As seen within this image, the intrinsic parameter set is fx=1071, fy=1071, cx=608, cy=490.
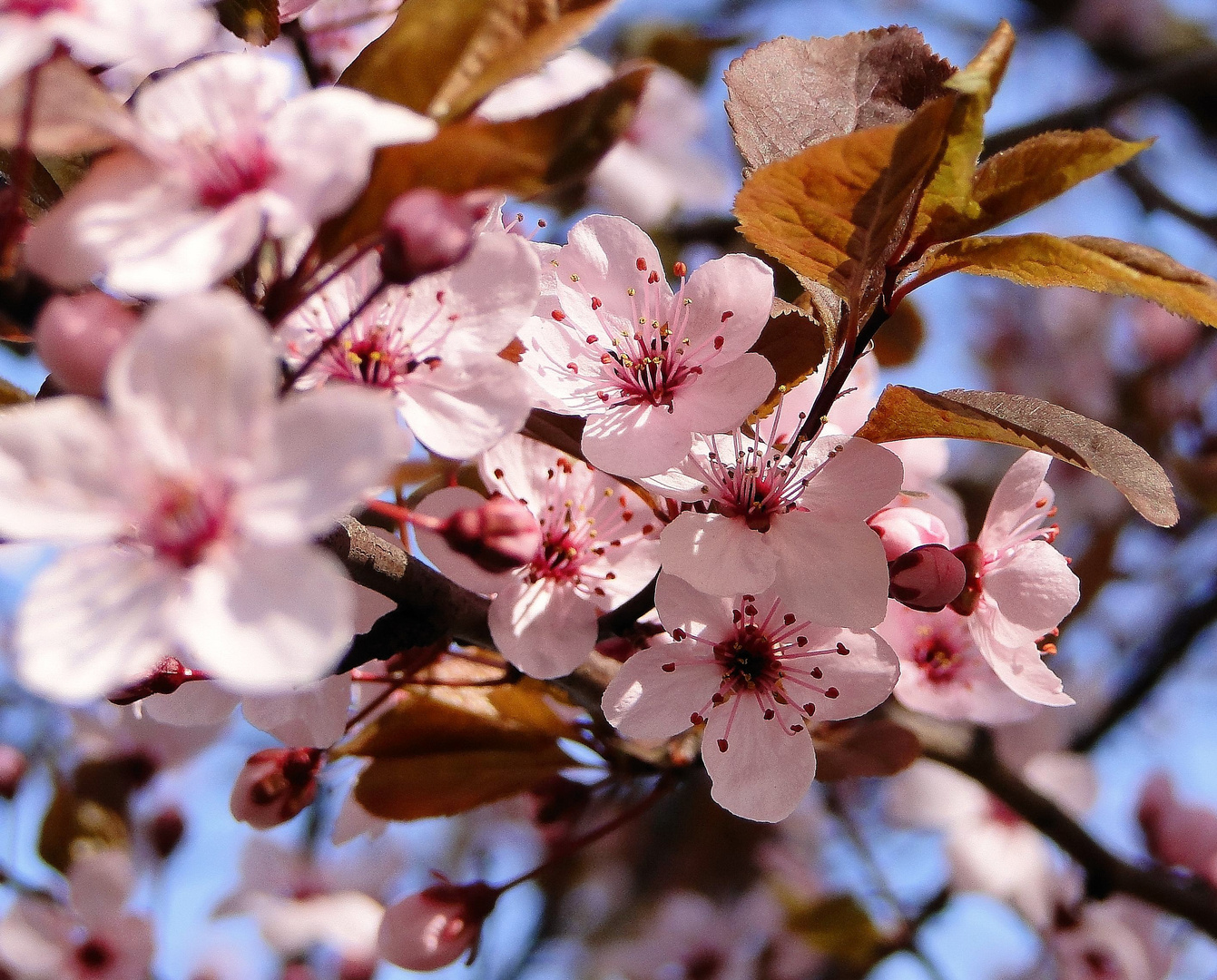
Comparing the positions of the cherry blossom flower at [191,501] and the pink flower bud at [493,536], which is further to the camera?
the pink flower bud at [493,536]

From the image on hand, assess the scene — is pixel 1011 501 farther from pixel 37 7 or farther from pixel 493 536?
pixel 37 7

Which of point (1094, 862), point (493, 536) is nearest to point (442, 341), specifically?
point (493, 536)

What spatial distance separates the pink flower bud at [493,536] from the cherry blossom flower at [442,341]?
0.18 feet

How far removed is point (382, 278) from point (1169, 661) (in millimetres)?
2649

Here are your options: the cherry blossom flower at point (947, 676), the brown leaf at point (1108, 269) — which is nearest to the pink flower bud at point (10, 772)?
the cherry blossom flower at point (947, 676)

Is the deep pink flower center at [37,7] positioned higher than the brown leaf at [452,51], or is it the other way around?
the deep pink flower center at [37,7]

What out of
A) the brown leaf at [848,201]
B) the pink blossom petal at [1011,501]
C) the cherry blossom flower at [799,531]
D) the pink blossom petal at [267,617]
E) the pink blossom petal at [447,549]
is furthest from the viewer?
the pink blossom petal at [1011,501]

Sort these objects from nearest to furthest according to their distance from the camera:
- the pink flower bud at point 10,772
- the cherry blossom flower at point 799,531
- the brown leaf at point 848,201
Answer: the brown leaf at point 848,201, the cherry blossom flower at point 799,531, the pink flower bud at point 10,772

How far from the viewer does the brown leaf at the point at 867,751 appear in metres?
1.24

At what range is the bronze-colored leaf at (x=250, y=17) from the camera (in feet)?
3.32

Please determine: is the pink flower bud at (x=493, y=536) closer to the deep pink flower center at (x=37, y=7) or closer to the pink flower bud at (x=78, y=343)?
the pink flower bud at (x=78, y=343)

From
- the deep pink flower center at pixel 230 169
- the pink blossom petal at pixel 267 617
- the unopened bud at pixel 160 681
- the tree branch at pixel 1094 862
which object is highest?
the deep pink flower center at pixel 230 169

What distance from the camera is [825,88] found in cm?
109

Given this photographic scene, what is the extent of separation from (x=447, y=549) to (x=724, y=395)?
1.01ft
